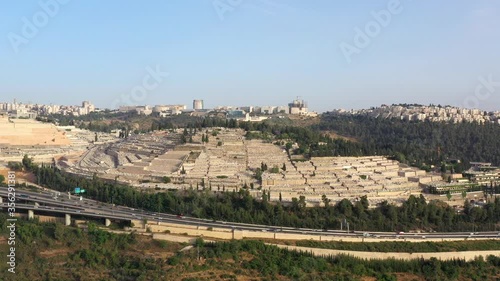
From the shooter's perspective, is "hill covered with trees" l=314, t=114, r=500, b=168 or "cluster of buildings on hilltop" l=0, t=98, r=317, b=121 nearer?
"hill covered with trees" l=314, t=114, r=500, b=168

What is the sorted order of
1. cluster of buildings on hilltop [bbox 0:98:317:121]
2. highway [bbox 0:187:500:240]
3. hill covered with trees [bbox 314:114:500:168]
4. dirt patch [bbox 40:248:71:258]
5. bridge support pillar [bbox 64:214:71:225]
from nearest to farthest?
dirt patch [bbox 40:248:71:258], highway [bbox 0:187:500:240], bridge support pillar [bbox 64:214:71:225], hill covered with trees [bbox 314:114:500:168], cluster of buildings on hilltop [bbox 0:98:317:121]

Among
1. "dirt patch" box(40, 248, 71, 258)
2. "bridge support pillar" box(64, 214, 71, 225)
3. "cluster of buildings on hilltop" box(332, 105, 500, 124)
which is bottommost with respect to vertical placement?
"dirt patch" box(40, 248, 71, 258)

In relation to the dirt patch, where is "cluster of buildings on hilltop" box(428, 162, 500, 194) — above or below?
above

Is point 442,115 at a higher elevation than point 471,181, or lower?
higher

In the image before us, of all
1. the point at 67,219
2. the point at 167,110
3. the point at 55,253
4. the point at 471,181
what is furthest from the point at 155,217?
the point at 167,110

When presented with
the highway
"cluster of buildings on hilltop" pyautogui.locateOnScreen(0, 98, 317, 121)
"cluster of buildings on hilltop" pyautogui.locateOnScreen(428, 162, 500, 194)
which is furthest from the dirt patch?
"cluster of buildings on hilltop" pyautogui.locateOnScreen(0, 98, 317, 121)

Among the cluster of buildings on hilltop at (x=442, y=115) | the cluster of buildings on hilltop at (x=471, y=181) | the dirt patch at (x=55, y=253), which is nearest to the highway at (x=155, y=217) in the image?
the dirt patch at (x=55, y=253)

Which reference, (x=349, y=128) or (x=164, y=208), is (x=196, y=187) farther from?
(x=349, y=128)

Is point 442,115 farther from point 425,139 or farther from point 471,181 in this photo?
point 471,181

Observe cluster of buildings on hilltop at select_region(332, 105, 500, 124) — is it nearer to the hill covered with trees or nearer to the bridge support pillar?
the hill covered with trees

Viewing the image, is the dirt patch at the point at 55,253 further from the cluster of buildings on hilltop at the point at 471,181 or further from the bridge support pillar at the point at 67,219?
the cluster of buildings on hilltop at the point at 471,181

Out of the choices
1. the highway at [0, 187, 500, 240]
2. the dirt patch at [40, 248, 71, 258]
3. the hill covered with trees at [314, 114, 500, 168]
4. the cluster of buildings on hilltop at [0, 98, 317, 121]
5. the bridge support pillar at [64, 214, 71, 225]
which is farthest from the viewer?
the cluster of buildings on hilltop at [0, 98, 317, 121]
